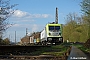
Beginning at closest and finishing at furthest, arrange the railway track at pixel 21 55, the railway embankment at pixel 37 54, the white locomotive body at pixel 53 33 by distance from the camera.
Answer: the railway track at pixel 21 55
the railway embankment at pixel 37 54
the white locomotive body at pixel 53 33

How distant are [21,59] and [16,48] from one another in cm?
1337

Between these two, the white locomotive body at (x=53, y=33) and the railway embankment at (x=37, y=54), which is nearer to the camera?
the railway embankment at (x=37, y=54)

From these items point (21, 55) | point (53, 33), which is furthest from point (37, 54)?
point (53, 33)

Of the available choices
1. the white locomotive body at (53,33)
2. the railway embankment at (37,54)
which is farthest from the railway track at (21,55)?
the white locomotive body at (53,33)

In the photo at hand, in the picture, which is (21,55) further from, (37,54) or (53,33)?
(53,33)

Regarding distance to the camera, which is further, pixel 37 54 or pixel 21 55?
pixel 37 54

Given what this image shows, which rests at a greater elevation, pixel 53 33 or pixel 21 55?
pixel 53 33

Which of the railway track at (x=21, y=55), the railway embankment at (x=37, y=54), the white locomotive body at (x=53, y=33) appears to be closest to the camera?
the railway track at (x=21, y=55)

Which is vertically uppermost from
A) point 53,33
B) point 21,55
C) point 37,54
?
point 53,33

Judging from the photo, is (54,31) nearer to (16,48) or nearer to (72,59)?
(16,48)

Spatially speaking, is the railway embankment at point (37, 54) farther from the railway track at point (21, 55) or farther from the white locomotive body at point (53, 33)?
the white locomotive body at point (53, 33)

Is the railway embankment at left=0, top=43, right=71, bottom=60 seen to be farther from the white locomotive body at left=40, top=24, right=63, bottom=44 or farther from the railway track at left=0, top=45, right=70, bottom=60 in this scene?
the white locomotive body at left=40, top=24, right=63, bottom=44

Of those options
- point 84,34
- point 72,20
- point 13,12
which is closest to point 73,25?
point 72,20

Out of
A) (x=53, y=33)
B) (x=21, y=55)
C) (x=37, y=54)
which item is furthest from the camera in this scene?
(x=53, y=33)
